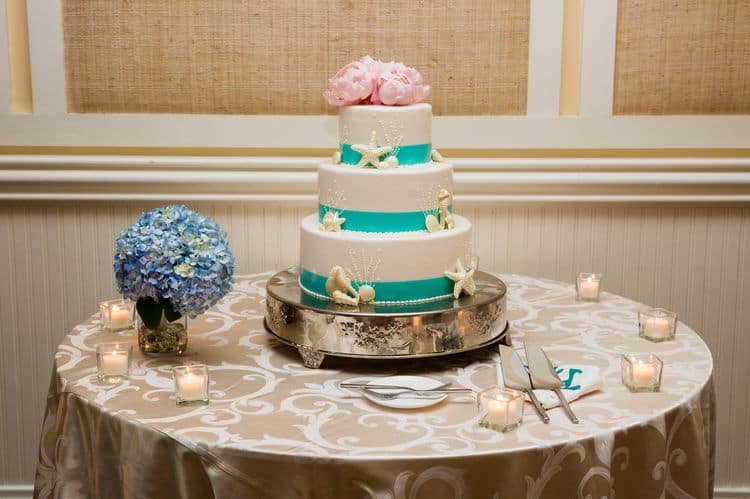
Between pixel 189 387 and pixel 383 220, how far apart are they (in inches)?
23.5

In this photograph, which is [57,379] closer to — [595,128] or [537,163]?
[537,163]

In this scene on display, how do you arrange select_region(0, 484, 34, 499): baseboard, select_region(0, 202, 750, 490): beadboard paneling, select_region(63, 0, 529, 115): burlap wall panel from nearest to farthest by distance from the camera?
select_region(63, 0, 529, 115): burlap wall panel → select_region(0, 202, 750, 490): beadboard paneling → select_region(0, 484, 34, 499): baseboard

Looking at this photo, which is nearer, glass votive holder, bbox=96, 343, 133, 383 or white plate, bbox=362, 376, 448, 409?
white plate, bbox=362, 376, 448, 409

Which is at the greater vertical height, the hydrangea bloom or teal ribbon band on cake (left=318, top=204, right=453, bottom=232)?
teal ribbon band on cake (left=318, top=204, right=453, bottom=232)

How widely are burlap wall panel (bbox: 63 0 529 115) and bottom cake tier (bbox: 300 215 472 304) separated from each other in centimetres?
84

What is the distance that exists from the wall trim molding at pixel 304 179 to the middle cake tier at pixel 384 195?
0.71 meters

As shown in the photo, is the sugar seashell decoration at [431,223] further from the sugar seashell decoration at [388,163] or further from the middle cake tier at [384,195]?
the sugar seashell decoration at [388,163]

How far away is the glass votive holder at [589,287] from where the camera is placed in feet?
8.21

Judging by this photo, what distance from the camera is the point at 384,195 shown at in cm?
203

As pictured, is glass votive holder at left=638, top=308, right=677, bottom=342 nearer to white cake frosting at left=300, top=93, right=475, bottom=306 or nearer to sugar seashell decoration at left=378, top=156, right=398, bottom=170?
white cake frosting at left=300, top=93, right=475, bottom=306

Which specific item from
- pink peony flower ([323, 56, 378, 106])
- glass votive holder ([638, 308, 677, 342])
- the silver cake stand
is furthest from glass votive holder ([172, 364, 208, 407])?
glass votive holder ([638, 308, 677, 342])

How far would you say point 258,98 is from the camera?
9.12ft

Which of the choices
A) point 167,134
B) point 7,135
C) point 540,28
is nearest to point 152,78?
point 167,134

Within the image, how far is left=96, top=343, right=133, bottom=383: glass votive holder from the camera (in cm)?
187
